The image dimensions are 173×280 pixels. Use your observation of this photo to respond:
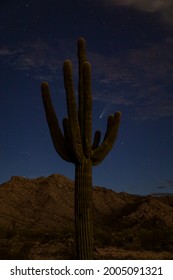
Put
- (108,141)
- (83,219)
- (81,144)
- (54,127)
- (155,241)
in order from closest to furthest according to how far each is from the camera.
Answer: (83,219), (81,144), (54,127), (108,141), (155,241)

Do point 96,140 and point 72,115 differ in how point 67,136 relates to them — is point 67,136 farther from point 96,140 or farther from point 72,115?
point 96,140

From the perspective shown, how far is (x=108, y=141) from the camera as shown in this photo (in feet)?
34.2

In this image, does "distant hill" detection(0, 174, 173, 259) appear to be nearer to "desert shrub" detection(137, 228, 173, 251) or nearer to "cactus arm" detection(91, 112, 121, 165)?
"desert shrub" detection(137, 228, 173, 251)

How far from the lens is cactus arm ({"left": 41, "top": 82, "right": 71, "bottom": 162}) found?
1003cm

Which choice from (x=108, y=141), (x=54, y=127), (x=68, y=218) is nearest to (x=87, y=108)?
(x=54, y=127)

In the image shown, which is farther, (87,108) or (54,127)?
(54,127)

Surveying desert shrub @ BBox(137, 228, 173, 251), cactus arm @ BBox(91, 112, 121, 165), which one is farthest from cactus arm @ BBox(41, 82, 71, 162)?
desert shrub @ BBox(137, 228, 173, 251)

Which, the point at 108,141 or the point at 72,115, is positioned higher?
the point at 72,115

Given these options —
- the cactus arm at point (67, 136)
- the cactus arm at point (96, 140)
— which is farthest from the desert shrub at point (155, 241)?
the cactus arm at point (67, 136)

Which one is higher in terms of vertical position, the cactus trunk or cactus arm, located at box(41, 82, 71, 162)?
cactus arm, located at box(41, 82, 71, 162)

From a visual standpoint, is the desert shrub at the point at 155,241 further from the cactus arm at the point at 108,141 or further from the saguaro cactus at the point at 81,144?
the saguaro cactus at the point at 81,144

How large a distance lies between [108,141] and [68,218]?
2315 centimetres
